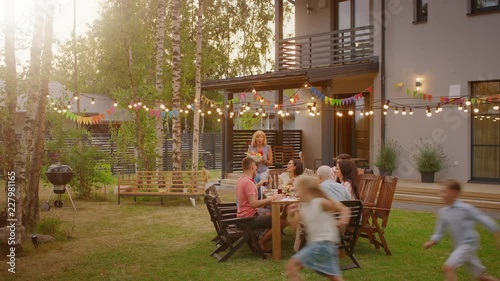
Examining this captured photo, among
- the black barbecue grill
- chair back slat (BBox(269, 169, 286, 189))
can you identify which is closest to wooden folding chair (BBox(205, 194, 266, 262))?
chair back slat (BBox(269, 169, 286, 189))

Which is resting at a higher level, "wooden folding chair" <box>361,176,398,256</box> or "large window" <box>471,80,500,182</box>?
"large window" <box>471,80,500,182</box>

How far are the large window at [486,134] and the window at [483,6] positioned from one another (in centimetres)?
178

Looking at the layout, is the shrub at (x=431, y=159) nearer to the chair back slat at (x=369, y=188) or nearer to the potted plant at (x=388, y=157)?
the potted plant at (x=388, y=157)

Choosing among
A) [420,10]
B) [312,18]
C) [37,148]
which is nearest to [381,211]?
[37,148]

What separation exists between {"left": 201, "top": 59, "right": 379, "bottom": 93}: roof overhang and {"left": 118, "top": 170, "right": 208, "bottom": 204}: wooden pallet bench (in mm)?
4332

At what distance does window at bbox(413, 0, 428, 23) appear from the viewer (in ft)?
51.2

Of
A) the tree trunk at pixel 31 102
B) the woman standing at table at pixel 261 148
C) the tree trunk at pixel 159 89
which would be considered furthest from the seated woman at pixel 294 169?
the tree trunk at pixel 159 89

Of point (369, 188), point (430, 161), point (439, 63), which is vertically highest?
point (439, 63)

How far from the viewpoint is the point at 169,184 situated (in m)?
13.7

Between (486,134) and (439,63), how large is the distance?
7.14 ft

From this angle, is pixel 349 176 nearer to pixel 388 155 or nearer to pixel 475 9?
pixel 388 155

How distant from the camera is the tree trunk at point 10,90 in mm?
8742

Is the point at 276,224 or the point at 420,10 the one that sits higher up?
the point at 420,10

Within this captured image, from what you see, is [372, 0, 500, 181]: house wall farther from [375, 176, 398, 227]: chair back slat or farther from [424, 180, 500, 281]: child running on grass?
[424, 180, 500, 281]: child running on grass
